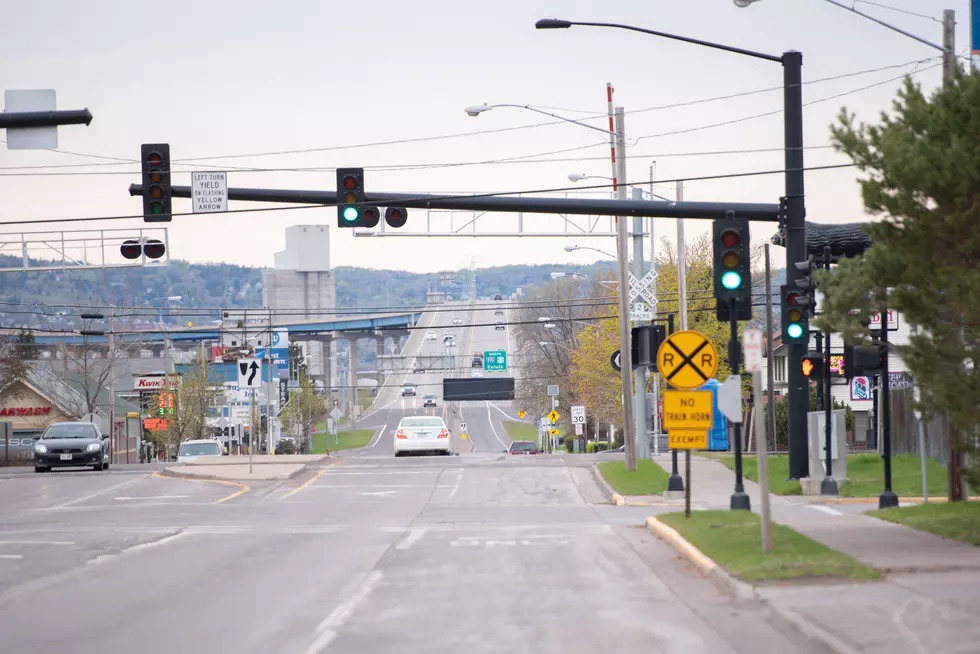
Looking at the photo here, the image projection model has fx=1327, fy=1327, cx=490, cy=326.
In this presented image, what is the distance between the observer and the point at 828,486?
25.4 meters

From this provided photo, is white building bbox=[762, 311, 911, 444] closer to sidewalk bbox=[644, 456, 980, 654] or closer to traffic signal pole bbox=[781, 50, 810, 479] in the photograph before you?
traffic signal pole bbox=[781, 50, 810, 479]

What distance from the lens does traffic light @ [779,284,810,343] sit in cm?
2314

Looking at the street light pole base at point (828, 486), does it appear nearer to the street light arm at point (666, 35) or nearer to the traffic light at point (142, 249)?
the street light arm at point (666, 35)

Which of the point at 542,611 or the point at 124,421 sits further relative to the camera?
the point at 124,421

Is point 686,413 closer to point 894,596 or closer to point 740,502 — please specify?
point 740,502

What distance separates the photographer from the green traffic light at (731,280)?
2027 cm

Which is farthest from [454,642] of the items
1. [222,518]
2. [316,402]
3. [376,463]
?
[316,402]

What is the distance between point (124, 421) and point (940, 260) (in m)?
84.5

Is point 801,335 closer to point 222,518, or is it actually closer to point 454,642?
point 222,518

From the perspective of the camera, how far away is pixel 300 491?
3047 cm

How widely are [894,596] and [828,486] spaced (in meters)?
13.7

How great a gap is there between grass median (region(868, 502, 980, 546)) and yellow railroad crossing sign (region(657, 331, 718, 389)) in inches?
133

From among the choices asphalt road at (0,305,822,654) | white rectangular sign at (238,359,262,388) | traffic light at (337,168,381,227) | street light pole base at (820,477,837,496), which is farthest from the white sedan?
traffic light at (337,168,381,227)

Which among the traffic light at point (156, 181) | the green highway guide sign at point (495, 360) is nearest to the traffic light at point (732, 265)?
the traffic light at point (156, 181)
